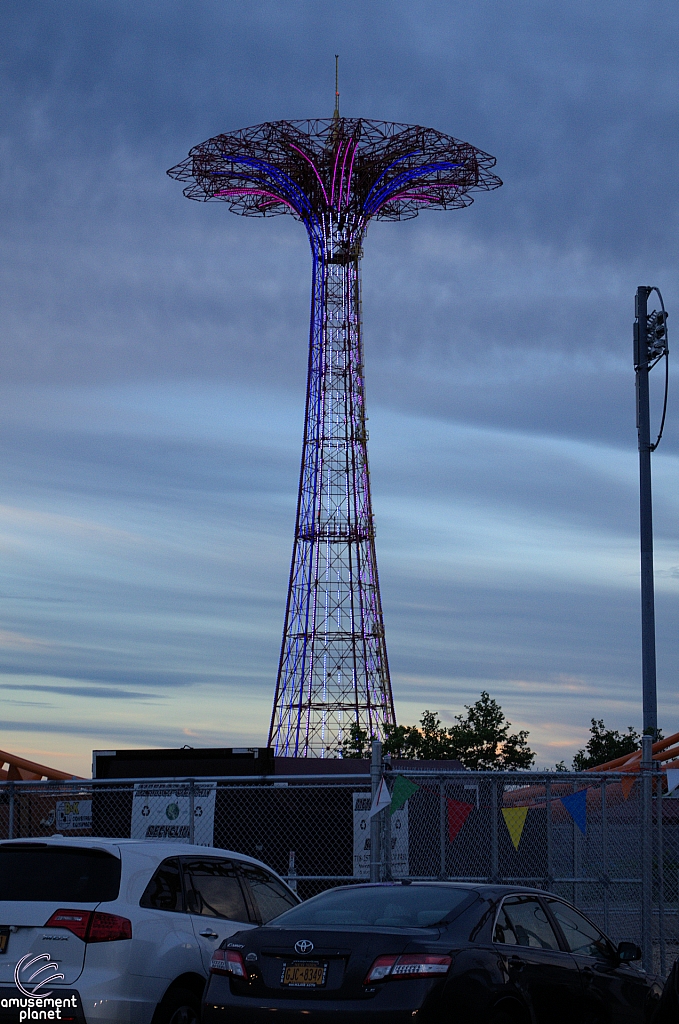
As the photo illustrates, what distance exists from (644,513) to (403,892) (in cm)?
1460

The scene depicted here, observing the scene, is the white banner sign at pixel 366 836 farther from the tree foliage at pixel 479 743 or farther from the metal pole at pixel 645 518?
the tree foliage at pixel 479 743

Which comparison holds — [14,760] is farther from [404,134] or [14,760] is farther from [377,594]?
[404,134]

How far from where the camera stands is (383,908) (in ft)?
29.3

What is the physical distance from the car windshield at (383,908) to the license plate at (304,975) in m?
0.44

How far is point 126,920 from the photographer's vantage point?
29.5 feet

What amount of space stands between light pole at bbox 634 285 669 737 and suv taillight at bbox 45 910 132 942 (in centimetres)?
1417

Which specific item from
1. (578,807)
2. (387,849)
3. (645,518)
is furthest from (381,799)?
(645,518)

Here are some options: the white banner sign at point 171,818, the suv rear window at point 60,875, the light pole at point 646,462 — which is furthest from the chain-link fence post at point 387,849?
the light pole at point 646,462

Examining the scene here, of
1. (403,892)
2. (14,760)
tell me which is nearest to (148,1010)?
(403,892)

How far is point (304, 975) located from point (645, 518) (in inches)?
612

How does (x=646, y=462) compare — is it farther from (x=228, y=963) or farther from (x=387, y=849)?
(x=228, y=963)

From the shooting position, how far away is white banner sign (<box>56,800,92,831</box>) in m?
18.4

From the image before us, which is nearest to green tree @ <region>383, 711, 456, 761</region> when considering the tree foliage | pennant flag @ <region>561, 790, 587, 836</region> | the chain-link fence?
the tree foliage

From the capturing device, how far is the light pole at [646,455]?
22.0m
